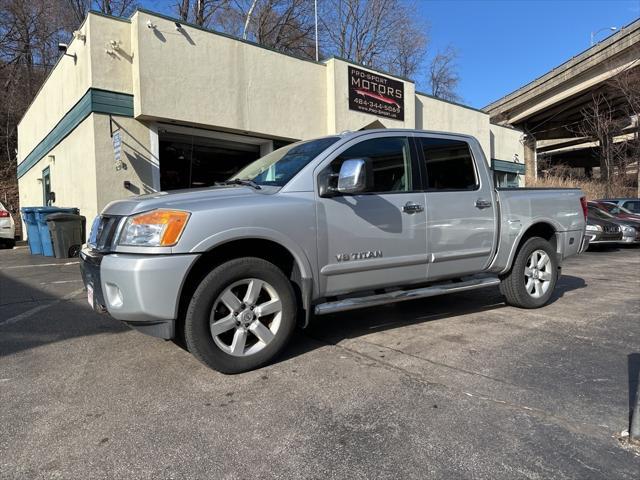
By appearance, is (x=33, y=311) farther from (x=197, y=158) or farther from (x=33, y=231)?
(x=197, y=158)

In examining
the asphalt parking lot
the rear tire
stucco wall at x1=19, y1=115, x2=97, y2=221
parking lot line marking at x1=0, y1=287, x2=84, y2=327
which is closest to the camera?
the asphalt parking lot

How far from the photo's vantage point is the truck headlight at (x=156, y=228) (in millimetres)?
3324

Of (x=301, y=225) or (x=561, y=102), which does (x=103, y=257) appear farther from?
(x=561, y=102)

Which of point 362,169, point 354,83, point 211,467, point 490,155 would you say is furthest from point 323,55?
point 211,467

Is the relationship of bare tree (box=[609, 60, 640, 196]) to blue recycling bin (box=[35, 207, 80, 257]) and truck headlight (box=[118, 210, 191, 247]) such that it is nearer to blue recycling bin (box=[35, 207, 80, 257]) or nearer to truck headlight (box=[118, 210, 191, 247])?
blue recycling bin (box=[35, 207, 80, 257])

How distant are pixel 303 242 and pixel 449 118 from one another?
1845 cm

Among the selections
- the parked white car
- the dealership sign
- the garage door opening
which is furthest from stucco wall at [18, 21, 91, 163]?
the dealership sign

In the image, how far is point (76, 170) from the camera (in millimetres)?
12562

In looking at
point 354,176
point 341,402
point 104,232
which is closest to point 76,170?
point 104,232

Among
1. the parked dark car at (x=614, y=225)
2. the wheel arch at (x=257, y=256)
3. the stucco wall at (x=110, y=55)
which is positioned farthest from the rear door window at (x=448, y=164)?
the parked dark car at (x=614, y=225)

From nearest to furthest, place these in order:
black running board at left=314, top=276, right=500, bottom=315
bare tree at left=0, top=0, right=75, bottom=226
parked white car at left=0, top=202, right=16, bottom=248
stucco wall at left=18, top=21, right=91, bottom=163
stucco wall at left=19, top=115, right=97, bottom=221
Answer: black running board at left=314, top=276, right=500, bottom=315 < stucco wall at left=19, top=115, right=97, bottom=221 < stucco wall at left=18, top=21, right=91, bottom=163 < parked white car at left=0, top=202, right=16, bottom=248 < bare tree at left=0, top=0, right=75, bottom=226

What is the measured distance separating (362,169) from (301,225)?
68cm

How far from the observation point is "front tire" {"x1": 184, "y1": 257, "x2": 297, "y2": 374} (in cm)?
342

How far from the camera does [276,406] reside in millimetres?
3086
